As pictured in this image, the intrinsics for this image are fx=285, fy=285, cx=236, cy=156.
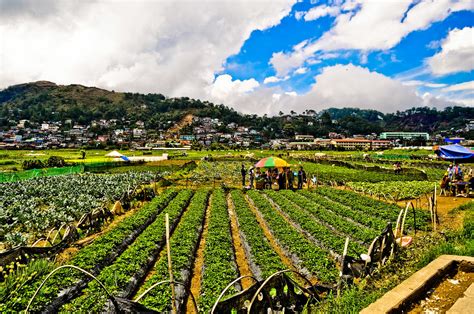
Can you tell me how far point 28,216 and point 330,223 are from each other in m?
14.7

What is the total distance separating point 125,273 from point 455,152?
689 inches

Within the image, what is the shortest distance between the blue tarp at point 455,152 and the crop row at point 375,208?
13.4ft

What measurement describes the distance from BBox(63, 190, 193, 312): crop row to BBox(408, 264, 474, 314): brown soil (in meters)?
6.25

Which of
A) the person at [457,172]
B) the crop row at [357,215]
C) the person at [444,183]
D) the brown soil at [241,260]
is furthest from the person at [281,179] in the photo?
the person at [457,172]

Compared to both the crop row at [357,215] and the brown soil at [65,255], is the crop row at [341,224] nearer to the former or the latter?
the crop row at [357,215]

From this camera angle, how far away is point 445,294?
5.00 metres

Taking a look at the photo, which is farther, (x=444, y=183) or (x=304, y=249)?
(x=444, y=183)

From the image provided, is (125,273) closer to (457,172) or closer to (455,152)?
(455,152)

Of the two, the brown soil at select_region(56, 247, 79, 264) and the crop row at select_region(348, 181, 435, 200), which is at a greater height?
the brown soil at select_region(56, 247, 79, 264)

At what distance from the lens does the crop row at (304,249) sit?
7.94m

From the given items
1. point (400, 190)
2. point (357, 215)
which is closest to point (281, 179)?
point (400, 190)

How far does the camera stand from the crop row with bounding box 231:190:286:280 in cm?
820

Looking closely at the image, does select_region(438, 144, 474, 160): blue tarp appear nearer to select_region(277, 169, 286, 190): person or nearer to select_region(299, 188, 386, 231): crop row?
select_region(299, 188, 386, 231): crop row

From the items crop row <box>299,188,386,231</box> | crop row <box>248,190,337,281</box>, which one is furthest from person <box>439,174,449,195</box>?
crop row <box>248,190,337,281</box>
